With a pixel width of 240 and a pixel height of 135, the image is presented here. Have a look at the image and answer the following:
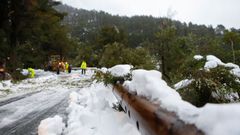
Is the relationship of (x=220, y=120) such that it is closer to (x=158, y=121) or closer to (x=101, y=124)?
(x=158, y=121)

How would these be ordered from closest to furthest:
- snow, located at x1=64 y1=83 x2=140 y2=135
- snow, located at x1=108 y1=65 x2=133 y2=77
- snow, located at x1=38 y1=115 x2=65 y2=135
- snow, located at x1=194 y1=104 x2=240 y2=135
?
snow, located at x1=194 y1=104 x2=240 y2=135 < snow, located at x1=64 y1=83 x2=140 y2=135 < snow, located at x1=38 y1=115 x2=65 y2=135 < snow, located at x1=108 y1=65 x2=133 y2=77

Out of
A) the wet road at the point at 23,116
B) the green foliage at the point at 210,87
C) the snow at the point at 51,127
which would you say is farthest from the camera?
the wet road at the point at 23,116

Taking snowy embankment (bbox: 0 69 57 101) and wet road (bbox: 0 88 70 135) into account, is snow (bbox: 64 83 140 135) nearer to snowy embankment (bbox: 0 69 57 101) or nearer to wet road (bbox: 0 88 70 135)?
wet road (bbox: 0 88 70 135)

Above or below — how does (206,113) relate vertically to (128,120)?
above

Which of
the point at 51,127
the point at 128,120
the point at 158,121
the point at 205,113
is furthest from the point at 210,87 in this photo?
the point at 205,113

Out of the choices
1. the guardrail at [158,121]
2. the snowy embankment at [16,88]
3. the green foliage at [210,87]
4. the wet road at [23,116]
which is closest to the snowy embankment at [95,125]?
the wet road at [23,116]

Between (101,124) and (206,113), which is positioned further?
(101,124)

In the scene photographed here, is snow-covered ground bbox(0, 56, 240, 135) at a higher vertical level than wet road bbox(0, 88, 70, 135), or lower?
higher

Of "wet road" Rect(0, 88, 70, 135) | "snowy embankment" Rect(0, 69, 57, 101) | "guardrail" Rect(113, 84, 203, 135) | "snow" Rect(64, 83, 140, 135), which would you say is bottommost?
"snowy embankment" Rect(0, 69, 57, 101)

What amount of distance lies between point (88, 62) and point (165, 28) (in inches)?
1685

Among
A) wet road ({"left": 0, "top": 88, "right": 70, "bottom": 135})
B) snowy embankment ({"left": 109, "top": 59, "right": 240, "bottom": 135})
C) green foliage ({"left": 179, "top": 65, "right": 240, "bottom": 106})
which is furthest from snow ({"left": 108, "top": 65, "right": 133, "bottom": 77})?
snowy embankment ({"left": 109, "top": 59, "right": 240, "bottom": 135})

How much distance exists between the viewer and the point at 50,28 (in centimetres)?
4431

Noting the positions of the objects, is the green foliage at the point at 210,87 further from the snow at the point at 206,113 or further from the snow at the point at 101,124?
the snow at the point at 206,113

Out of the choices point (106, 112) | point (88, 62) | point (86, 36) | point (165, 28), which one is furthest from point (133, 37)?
point (106, 112)
